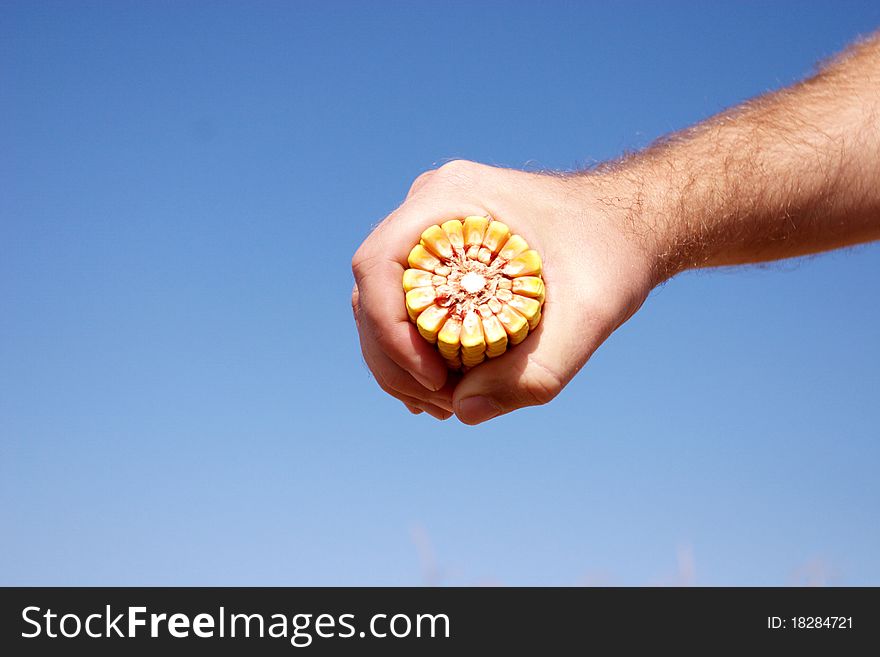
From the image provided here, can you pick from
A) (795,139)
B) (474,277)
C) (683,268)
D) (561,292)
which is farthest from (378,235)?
(795,139)

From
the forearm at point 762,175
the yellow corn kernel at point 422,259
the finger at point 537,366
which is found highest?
the forearm at point 762,175

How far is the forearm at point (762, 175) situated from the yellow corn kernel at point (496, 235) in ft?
1.70

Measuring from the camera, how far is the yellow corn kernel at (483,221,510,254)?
3.34 meters

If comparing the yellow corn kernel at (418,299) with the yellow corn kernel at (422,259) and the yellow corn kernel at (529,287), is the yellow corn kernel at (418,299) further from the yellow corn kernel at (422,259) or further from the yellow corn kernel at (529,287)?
the yellow corn kernel at (529,287)

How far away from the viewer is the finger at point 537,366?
3.28m

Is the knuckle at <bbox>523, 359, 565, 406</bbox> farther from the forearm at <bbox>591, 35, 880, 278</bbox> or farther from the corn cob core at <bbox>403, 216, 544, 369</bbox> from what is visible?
the forearm at <bbox>591, 35, 880, 278</bbox>

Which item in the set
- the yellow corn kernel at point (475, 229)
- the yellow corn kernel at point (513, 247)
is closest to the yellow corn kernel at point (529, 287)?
the yellow corn kernel at point (513, 247)

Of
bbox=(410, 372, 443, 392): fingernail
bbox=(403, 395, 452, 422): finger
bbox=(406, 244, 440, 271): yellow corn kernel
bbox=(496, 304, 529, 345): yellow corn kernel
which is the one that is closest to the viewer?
bbox=(496, 304, 529, 345): yellow corn kernel

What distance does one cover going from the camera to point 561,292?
3.31 metres

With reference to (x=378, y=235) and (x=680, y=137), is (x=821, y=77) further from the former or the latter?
(x=378, y=235)

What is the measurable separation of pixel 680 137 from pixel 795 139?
50cm

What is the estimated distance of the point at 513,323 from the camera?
3.25 meters

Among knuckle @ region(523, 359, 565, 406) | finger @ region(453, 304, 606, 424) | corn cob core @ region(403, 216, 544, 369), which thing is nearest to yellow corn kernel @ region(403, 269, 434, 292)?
corn cob core @ region(403, 216, 544, 369)

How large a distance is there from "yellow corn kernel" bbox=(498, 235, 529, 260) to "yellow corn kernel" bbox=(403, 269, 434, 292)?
0.31 metres
